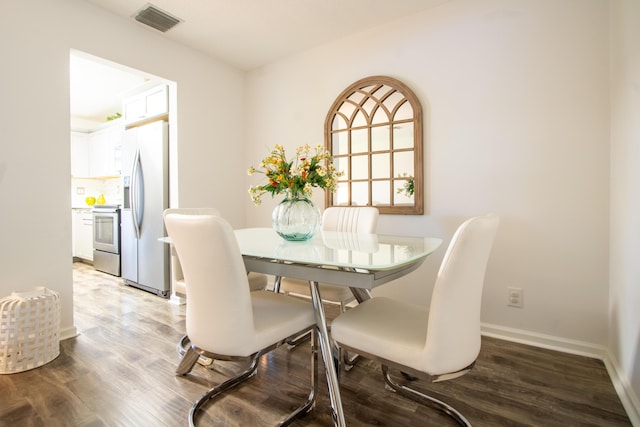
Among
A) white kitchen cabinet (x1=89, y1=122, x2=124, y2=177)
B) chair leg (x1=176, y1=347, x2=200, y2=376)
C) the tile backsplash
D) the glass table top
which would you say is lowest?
chair leg (x1=176, y1=347, x2=200, y2=376)

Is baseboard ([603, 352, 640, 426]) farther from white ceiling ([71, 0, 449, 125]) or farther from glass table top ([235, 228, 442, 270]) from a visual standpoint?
white ceiling ([71, 0, 449, 125])

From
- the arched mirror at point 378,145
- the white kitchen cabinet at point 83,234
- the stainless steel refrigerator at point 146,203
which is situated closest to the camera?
the arched mirror at point 378,145

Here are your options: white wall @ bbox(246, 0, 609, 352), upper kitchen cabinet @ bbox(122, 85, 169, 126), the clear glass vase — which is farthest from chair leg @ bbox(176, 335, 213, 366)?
upper kitchen cabinet @ bbox(122, 85, 169, 126)

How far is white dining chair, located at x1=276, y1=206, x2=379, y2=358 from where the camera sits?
1.86 meters

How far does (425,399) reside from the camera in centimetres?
152

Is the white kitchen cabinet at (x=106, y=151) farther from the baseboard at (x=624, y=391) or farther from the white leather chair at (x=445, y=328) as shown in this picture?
the baseboard at (x=624, y=391)

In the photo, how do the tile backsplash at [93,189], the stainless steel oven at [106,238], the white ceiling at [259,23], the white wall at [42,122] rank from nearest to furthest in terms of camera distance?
the white wall at [42,122], the white ceiling at [259,23], the stainless steel oven at [106,238], the tile backsplash at [93,189]

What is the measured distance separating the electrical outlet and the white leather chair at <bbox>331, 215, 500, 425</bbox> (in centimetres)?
134

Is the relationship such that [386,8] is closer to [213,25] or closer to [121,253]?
[213,25]

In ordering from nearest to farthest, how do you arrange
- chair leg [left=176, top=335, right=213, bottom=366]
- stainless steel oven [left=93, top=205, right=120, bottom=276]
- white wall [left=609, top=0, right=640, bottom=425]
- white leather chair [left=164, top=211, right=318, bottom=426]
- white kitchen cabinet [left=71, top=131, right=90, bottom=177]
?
1. white leather chair [left=164, top=211, right=318, bottom=426]
2. white wall [left=609, top=0, right=640, bottom=425]
3. chair leg [left=176, top=335, right=213, bottom=366]
4. stainless steel oven [left=93, top=205, right=120, bottom=276]
5. white kitchen cabinet [left=71, top=131, right=90, bottom=177]

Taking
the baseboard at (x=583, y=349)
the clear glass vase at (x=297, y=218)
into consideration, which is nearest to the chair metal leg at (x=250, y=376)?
the clear glass vase at (x=297, y=218)

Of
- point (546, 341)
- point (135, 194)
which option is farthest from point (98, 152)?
point (546, 341)

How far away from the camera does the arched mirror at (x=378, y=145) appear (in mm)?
2621

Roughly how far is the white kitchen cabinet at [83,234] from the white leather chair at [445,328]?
16.5ft
